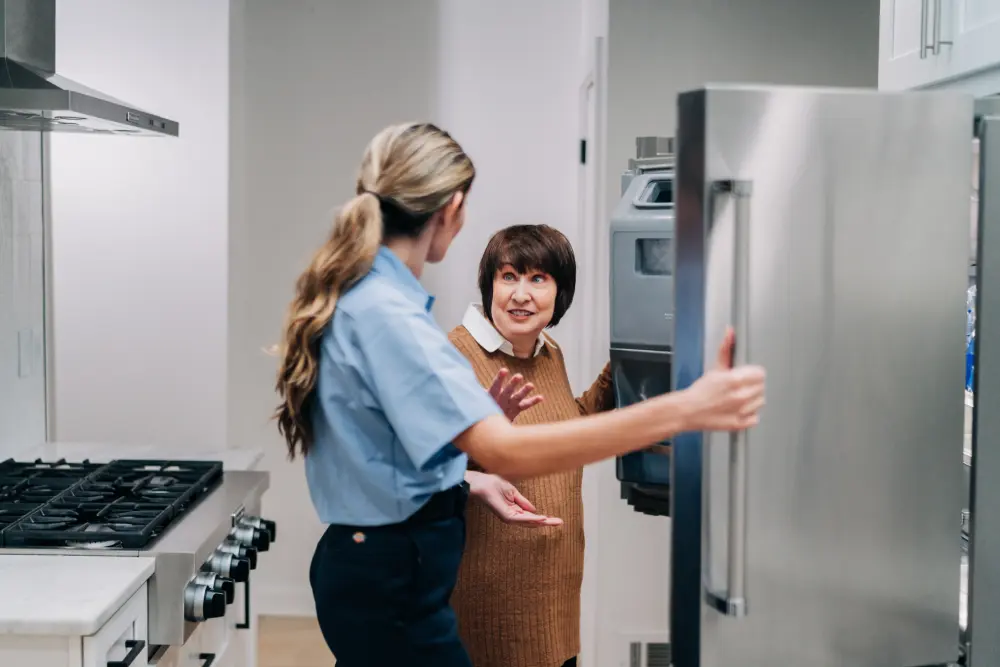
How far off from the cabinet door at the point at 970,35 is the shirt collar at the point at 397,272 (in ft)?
2.76

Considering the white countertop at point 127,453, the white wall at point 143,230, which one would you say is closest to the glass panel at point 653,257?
the white countertop at point 127,453

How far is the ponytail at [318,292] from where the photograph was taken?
5.27 feet

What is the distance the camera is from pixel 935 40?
172cm

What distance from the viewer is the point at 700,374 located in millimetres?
1337

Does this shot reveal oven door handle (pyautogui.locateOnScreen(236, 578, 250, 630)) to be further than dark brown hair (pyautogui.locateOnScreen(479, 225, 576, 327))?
Yes

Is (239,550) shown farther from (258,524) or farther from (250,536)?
(258,524)

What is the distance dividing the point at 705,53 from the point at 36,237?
6.36ft

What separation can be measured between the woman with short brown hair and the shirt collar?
0.52 metres

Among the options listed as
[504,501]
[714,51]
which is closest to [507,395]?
[504,501]

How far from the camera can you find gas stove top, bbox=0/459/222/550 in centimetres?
207

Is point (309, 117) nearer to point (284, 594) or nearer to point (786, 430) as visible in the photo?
point (284, 594)

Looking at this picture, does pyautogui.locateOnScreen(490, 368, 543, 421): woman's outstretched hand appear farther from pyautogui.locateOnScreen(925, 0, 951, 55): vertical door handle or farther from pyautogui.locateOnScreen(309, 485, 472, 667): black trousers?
pyautogui.locateOnScreen(925, 0, 951, 55): vertical door handle

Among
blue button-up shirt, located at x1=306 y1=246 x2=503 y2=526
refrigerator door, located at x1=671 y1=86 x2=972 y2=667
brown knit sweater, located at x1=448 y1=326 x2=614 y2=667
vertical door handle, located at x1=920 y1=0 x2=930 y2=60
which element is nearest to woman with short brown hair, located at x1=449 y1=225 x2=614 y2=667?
brown knit sweater, located at x1=448 y1=326 x2=614 y2=667

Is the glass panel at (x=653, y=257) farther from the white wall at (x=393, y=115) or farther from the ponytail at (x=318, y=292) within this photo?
the white wall at (x=393, y=115)
